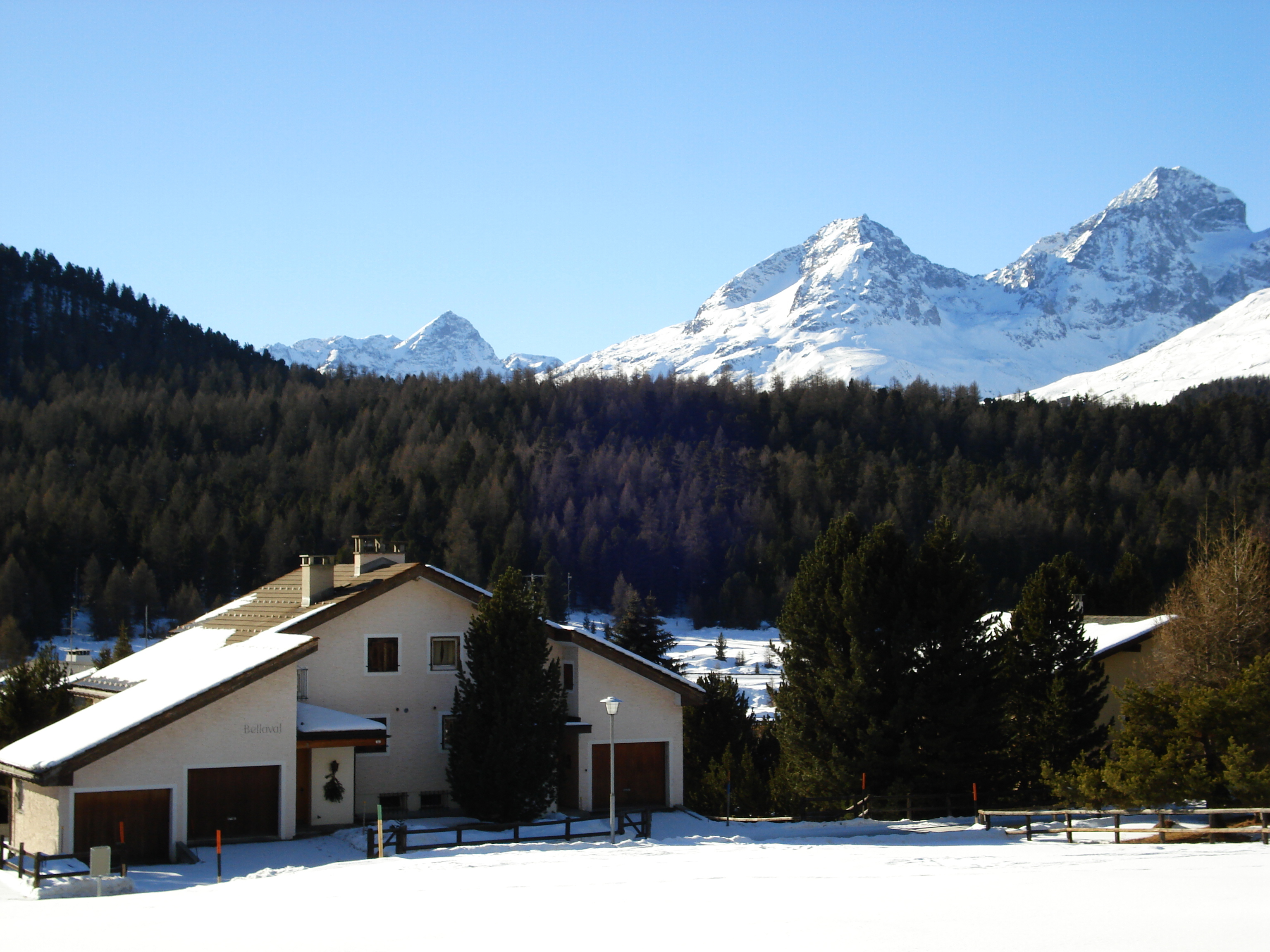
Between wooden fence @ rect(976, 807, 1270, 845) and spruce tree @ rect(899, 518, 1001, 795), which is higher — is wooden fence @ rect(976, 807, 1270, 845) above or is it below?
below

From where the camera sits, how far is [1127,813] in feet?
79.2

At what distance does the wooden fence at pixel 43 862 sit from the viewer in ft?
66.8

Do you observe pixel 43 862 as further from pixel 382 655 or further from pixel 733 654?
pixel 733 654

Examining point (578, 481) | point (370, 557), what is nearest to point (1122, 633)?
point (370, 557)

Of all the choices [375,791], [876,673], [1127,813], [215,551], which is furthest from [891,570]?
[215,551]

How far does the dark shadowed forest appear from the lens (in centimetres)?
13175

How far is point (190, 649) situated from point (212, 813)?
7.80m

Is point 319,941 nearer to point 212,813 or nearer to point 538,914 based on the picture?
point 538,914

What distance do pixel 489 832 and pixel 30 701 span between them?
12.7 metres

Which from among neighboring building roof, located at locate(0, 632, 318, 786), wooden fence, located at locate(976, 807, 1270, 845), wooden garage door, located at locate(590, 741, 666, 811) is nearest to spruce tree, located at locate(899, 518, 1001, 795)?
wooden fence, located at locate(976, 807, 1270, 845)

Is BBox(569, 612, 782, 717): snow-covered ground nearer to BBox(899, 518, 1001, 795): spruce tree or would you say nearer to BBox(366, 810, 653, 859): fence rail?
BBox(899, 518, 1001, 795): spruce tree

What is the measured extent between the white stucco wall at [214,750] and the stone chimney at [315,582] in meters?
5.61

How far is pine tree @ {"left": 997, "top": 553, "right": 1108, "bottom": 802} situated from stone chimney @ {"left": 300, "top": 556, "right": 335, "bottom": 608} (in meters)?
17.2

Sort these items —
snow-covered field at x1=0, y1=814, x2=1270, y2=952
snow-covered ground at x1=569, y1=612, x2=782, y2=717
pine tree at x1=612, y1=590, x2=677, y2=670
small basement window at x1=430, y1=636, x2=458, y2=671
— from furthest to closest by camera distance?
snow-covered ground at x1=569, y1=612, x2=782, y2=717
pine tree at x1=612, y1=590, x2=677, y2=670
small basement window at x1=430, y1=636, x2=458, y2=671
snow-covered field at x1=0, y1=814, x2=1270, y2=952
